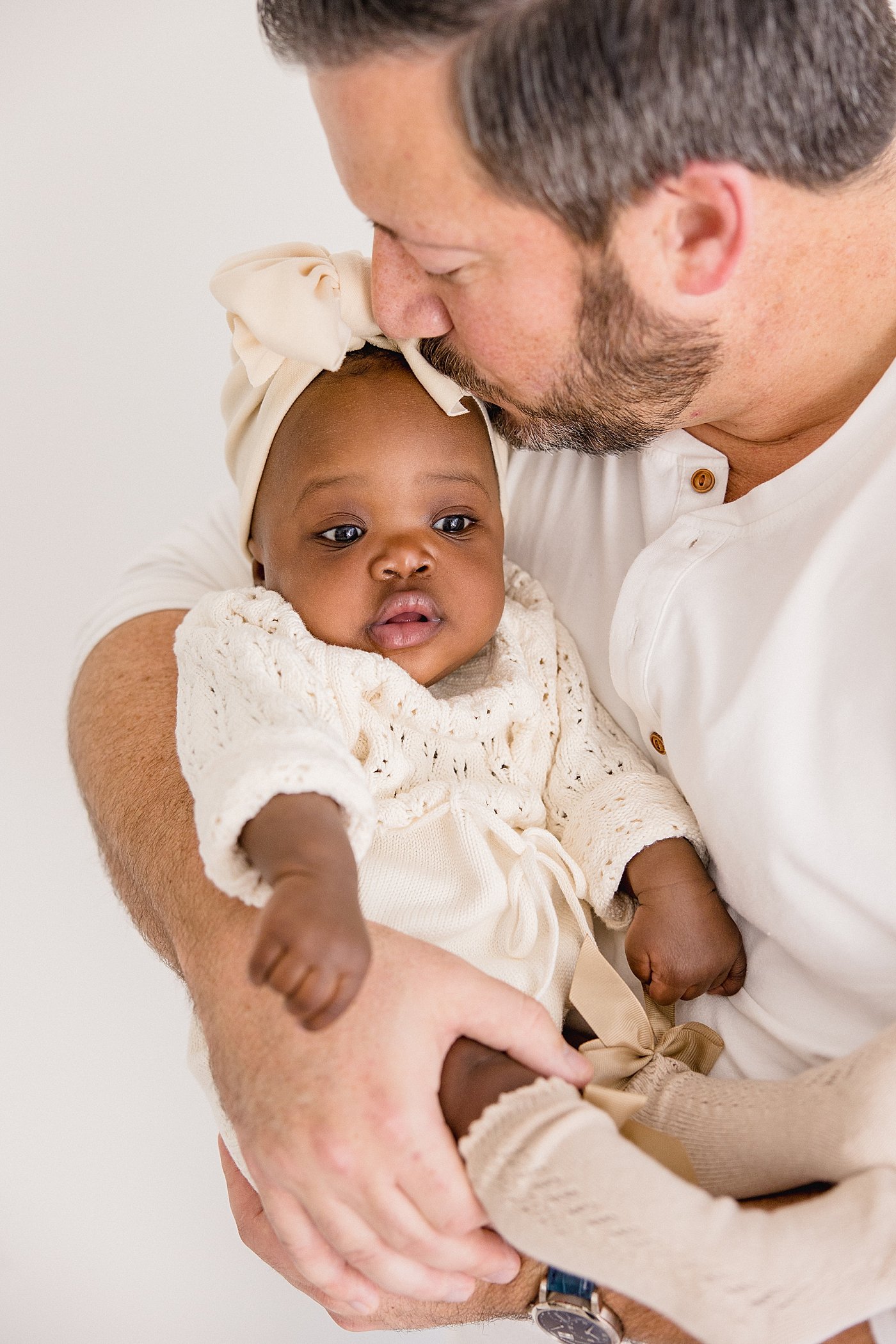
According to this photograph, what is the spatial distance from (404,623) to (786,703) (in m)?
0.57

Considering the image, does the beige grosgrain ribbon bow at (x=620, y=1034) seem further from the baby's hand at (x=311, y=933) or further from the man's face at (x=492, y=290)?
the man's face at (x=492, y=290)

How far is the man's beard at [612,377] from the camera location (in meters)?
1.44

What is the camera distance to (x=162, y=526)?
283cm

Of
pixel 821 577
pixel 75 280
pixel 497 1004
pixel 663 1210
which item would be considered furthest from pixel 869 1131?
pixel 75 280

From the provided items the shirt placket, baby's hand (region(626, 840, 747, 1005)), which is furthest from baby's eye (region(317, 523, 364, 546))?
baby's hand (region(626, 840, 747, 1005))

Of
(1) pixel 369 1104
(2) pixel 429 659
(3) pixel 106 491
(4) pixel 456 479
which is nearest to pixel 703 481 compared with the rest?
(4) pixel 456 479

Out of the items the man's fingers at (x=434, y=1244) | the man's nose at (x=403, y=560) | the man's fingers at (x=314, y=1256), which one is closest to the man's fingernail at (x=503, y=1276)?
the man's fingers at (x=434, y=1244)

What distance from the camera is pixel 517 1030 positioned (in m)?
1.27

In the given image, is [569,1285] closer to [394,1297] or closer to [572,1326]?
[572,1326]

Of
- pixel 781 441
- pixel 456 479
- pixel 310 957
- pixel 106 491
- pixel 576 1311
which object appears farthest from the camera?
pixel 106 491

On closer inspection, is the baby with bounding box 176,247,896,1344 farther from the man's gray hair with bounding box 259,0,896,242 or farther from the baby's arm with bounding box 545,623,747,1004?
the man's gray hair with bounding box 259,0,896,242

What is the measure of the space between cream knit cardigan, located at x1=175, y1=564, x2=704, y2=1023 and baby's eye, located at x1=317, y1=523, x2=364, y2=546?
12cm

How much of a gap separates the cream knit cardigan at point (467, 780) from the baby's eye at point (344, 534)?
122 mm

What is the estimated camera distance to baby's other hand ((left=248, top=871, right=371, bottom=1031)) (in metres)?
1.02
